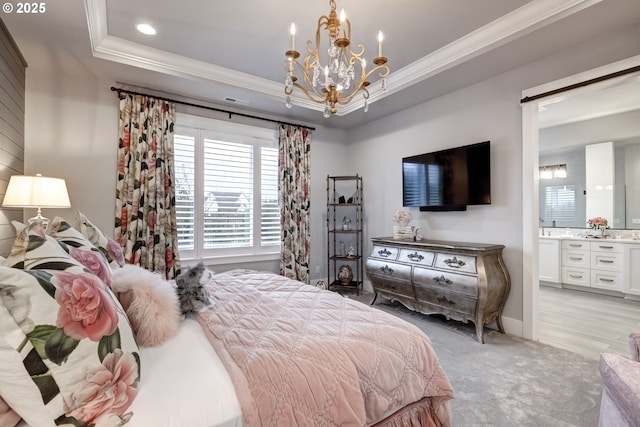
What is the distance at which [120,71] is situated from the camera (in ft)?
10.1

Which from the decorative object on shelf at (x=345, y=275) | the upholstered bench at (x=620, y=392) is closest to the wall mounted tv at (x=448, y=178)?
the decorative object on shelf at (x=345, y=275)

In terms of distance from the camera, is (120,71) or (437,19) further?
(120,71)

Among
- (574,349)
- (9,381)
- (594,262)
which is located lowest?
(574,349)

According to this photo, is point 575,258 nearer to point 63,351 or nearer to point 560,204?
point 560,204

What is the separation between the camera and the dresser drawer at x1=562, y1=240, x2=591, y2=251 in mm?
4719

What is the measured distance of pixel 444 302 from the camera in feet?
10.3

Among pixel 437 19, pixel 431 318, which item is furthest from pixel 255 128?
pixel 431 318

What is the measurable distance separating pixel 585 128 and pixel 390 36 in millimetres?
4446

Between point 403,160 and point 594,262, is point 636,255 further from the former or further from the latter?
point 403,160

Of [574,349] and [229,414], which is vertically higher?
[229,414]

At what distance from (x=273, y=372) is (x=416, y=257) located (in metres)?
2.68

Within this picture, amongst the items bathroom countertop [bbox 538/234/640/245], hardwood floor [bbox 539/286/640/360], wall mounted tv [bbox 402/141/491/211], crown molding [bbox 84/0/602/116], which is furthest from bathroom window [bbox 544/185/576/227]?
crown molding [bbox 84/0/602/116]

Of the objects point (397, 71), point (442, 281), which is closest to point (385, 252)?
point (442, 281)

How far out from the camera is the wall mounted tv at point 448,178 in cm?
326
